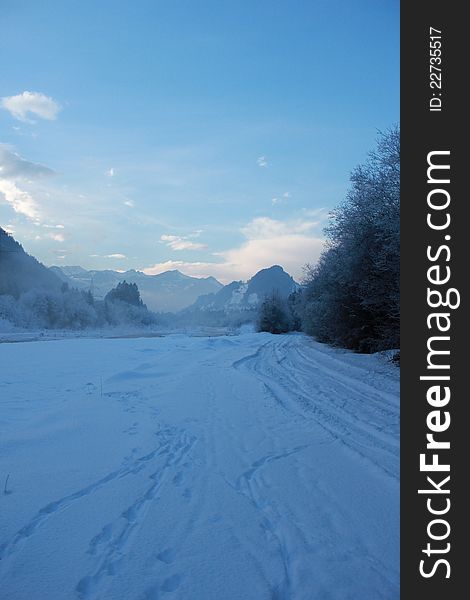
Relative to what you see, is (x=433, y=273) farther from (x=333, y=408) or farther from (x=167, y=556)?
(x=333, y=408)

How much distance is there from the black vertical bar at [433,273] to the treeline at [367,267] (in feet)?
32.1

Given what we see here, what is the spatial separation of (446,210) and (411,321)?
2.94 ft

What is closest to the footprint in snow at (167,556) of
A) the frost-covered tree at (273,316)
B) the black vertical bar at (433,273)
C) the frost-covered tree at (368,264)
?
the black vertical bar at (433,273)

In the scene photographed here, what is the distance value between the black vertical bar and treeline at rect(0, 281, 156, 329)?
57.0 metres

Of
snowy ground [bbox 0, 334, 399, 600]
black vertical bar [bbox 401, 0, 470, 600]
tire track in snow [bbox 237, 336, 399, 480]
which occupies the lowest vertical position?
tire track in snow [bbox 237, 336, 399, 480]

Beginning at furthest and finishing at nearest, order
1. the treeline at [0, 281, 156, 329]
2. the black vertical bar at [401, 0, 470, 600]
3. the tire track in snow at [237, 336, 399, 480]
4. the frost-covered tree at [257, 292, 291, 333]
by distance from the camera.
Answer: the treeline at [0, 281, 156, 329], the frost-covered tree at [257, 292, 291, 333], the tire track in snow at [237, 336, 399, 480], the black vertical bar at [401, 0, 470, 600]

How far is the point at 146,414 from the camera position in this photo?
7227 millimetres

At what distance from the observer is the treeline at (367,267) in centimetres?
1408

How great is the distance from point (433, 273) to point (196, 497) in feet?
9.93

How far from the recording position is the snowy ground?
269 cm

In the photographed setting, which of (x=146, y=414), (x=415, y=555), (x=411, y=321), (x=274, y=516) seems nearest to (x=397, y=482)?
(x=274, y=516)

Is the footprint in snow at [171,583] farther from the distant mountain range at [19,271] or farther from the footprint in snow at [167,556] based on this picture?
the distant mountain range at [19,271]

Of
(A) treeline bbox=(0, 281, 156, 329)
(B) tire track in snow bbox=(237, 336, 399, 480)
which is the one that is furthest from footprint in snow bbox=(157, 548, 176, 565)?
(A) treeline bbox=(0, 281, 156, 329)

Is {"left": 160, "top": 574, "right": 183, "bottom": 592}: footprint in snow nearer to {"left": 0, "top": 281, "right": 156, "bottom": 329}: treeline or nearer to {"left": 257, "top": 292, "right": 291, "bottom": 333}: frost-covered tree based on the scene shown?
{"left": 257, "top": 292, "right": 291, "bottom": 333}: frost-covered tree
